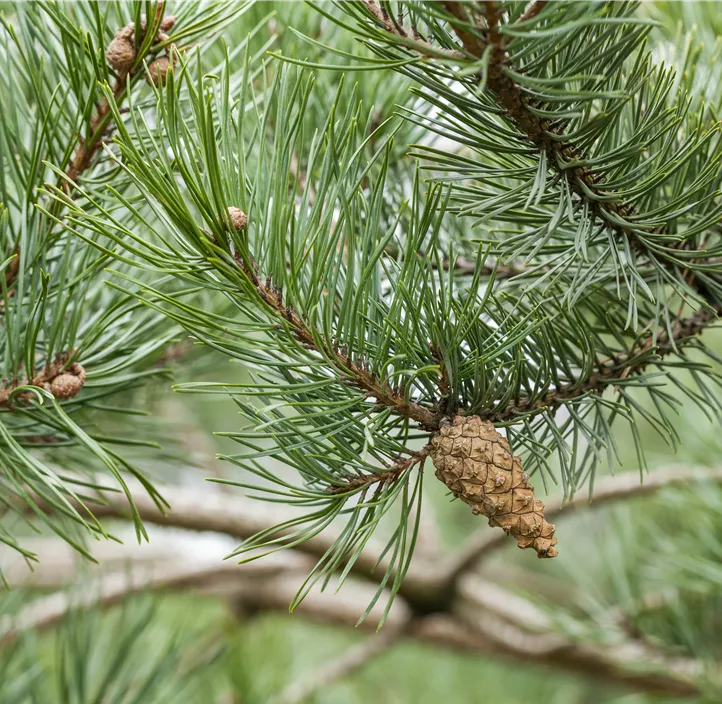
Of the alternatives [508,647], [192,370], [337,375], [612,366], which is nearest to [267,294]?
[337,375]

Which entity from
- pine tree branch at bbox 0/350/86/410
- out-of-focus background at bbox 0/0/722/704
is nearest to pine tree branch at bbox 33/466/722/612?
out-of-focus background at bbox 0/0/722/704

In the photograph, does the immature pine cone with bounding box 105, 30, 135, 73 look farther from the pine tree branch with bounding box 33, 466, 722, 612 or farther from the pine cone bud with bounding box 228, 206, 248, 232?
the pine tree branch with bounding box 33, 466, 722, 612

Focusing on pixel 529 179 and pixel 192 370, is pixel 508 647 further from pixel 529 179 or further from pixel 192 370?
pixel 529 179

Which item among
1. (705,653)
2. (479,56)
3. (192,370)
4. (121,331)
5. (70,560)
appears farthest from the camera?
(70,560)

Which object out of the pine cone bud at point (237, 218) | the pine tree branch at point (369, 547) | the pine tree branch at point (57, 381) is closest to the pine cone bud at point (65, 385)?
the pine tree branch at point (57, 381)

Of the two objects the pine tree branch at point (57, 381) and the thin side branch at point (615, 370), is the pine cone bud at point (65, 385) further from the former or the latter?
the thin side branch at point (615, 370)

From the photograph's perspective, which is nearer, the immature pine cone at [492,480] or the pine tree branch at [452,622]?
the immature pine cone at [492,480]
